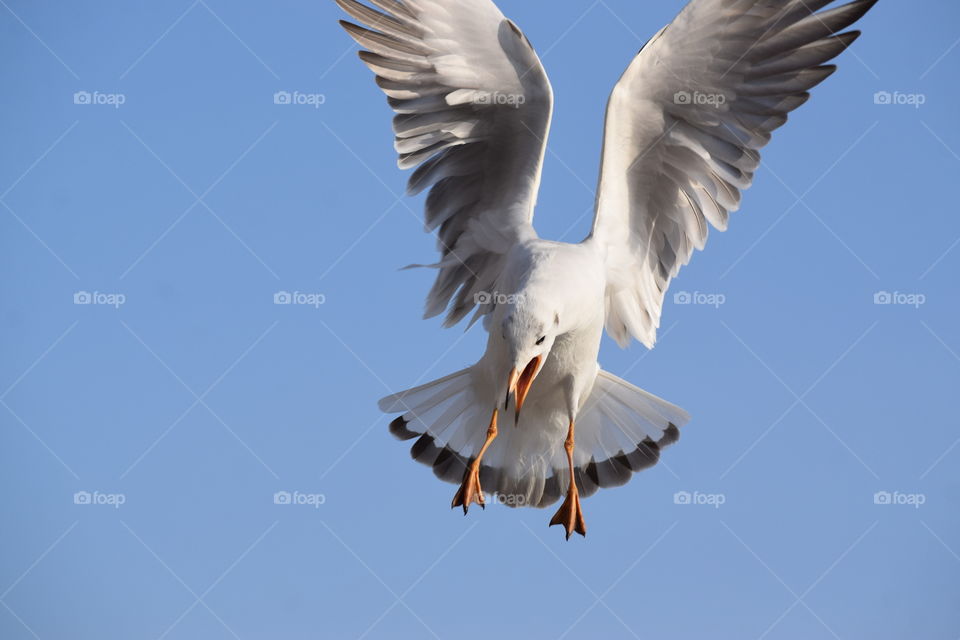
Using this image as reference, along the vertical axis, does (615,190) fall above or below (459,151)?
below

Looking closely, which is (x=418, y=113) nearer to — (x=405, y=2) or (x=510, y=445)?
(x=405, y=2)

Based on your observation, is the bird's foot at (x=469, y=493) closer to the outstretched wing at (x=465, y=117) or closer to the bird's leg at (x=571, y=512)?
the bird's leg at (x=571, y=512)

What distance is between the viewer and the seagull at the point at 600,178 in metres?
7.09

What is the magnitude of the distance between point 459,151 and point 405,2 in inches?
39.3

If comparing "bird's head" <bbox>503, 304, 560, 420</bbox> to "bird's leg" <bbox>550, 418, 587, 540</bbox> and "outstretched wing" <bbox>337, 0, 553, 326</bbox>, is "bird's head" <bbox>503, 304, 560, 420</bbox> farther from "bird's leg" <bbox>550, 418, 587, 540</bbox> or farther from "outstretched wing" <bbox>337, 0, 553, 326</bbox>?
"outstretched wing" <bbox>337, 0, 553, 326</bbox>

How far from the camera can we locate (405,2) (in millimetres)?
7348

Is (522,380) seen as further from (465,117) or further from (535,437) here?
(465,117)

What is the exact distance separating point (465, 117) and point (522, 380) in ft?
6.68

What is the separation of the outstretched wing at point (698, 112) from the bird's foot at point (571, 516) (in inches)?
47.0

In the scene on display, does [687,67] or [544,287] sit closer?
[544,287]

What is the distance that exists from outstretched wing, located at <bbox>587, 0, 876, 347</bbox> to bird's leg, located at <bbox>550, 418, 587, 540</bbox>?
100 cm

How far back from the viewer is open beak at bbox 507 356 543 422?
595 cm

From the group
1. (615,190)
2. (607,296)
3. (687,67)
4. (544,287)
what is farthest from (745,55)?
(544,287)

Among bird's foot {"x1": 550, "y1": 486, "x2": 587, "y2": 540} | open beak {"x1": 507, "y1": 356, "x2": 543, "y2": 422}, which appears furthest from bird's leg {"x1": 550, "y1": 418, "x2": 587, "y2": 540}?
open beak {"x1": 507, "y1": 356, "x2": 543, "y2": 422}
